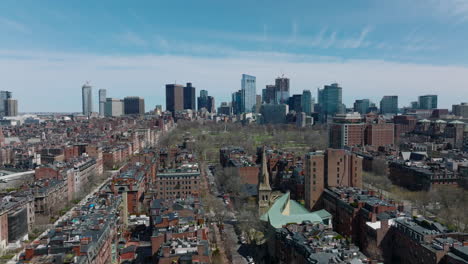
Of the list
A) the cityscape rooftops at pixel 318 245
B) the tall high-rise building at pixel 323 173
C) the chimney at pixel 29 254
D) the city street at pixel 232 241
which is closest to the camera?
the cityscape rooftops at pixel 318 245

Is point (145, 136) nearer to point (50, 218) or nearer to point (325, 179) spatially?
point (50, 218)

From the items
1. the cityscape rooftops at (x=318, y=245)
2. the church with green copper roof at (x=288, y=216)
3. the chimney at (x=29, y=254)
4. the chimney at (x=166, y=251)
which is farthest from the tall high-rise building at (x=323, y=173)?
the chimney at (x=29, y=254)

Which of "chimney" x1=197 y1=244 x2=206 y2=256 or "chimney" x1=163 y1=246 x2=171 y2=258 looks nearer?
"chimney" x1=163 y1=246 x2=171 y2=258

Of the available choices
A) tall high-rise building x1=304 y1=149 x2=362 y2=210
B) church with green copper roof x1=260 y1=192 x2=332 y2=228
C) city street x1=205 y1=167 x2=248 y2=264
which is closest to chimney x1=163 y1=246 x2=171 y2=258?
city street x1=205 y1=167 x2=248 y2=264

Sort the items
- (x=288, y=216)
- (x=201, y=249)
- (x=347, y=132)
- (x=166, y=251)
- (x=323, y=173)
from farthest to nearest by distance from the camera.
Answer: (x=347, y=132), (x=323, y=173), (x=288, y=216), (x=201, y=249), (x=166, y=251)

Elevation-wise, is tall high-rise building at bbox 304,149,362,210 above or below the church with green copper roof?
above

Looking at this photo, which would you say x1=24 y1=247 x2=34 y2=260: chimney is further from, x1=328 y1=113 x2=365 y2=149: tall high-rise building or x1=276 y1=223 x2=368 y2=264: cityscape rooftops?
x1=328 y1=113 x2=365 y2=149: tall high-rise building

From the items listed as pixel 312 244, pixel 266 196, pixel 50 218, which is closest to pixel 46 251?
pixel 312 244

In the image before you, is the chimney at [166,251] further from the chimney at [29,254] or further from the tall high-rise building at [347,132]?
the tall high-rise building at [347,132]

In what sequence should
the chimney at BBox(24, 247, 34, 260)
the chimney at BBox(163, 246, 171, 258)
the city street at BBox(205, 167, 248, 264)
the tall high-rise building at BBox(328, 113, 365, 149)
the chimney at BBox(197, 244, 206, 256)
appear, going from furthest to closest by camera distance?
the tall high-rise building at BBox(328, 113, 365, 149), the city street at BBox(205, 167, 248, 264), the chimney at BBox(24, 247, 34, 260), the chimney at BBox(197, 244, 206, 256), the chimney at BBox(163, 246, 171, 258)

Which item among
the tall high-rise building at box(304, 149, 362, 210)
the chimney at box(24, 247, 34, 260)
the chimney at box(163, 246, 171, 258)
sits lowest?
the chimney at box(24, 247, 34, 260)

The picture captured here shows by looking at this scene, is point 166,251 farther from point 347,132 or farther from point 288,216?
point 347,132

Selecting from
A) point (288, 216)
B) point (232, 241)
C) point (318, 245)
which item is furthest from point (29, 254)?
point (288, 216)
